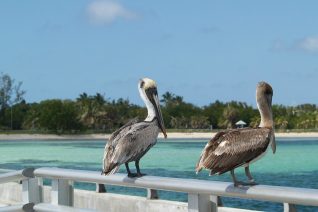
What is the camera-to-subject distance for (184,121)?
133 meters

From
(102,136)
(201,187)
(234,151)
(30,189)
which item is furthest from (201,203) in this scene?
(102,136)

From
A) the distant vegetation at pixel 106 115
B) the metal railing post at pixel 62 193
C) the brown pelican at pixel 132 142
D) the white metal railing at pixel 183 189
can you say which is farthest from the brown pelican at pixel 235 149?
the distant vegetation at pixel 106 115

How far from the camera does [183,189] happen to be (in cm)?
396

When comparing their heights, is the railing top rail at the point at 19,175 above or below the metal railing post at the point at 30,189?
above

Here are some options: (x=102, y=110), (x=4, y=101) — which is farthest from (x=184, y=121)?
(x=4, y=101)

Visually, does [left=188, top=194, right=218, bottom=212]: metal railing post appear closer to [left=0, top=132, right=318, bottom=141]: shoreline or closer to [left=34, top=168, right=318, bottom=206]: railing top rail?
[left=34, top=168, right=318, bottom=206]: railing top rail

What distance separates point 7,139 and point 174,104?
3680cm

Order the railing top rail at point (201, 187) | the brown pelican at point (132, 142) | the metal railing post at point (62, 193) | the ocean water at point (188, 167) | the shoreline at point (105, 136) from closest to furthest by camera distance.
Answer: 1. the railing top rail at point (201, 187)
2. the metal railing post at point (62, 193)
3. the brown pelican at point (132, 142)
4. the ocean water at point (188, 167)
5. the shoreline at point (105, 136)

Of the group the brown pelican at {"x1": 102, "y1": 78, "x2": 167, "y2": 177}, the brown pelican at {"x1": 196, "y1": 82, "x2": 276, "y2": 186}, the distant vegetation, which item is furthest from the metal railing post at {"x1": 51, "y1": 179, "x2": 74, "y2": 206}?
the distant vegetation

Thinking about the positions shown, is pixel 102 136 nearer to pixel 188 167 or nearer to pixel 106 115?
pixel 106 115

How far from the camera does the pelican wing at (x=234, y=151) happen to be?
4.07 meters

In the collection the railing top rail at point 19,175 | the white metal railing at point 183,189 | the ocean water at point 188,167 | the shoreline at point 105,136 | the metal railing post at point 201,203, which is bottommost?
the ocean water at point 188,167

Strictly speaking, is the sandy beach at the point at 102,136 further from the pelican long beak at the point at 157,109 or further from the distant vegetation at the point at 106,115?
the pelican long beak at the point at 157,109

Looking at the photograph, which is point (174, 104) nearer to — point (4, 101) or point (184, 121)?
point (184, 121)
